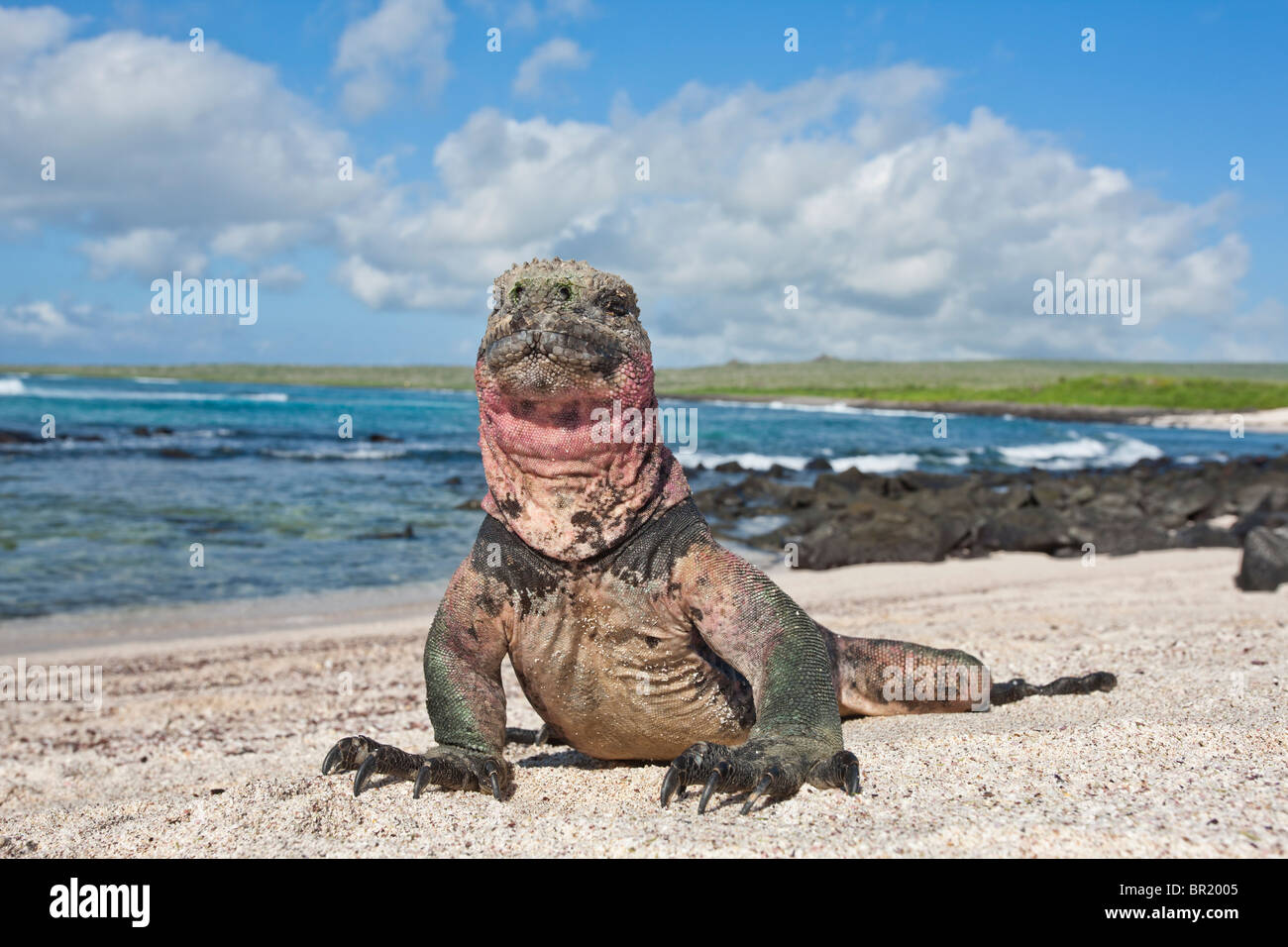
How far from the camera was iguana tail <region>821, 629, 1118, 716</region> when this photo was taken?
4.93 meters

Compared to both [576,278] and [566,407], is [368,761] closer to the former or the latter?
[566,407]

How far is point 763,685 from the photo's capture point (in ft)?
11.6

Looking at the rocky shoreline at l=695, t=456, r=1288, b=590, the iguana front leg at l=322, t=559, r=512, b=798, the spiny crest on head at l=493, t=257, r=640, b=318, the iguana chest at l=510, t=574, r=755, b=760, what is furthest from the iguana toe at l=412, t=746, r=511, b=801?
the rocky shoreline at l=695, t=456, r=1288, b=590

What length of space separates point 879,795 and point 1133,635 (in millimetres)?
4782

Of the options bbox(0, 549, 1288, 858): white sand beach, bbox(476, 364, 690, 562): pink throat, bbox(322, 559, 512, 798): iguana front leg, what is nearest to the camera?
bbox(0, 549, 1288, 858): white sand beach

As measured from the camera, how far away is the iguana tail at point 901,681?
4934mm

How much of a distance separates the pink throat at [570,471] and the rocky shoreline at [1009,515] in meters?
8.30

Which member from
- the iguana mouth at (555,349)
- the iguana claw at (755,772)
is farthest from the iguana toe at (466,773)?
the iguana mouth at (555,349)

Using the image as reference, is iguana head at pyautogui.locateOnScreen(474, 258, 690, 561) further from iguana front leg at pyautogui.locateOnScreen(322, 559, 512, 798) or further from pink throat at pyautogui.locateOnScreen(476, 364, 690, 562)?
iguana front leg at pyautogui.locateOnScreen(322, 559, 512, 798)

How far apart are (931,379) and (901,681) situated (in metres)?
150

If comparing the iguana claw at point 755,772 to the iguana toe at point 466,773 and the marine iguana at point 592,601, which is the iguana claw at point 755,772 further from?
the iguana toe at point 466,773

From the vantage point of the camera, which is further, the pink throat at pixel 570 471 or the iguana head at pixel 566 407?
the pink throat at pixel 570 471

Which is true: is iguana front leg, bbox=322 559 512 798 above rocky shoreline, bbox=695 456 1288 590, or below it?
above
